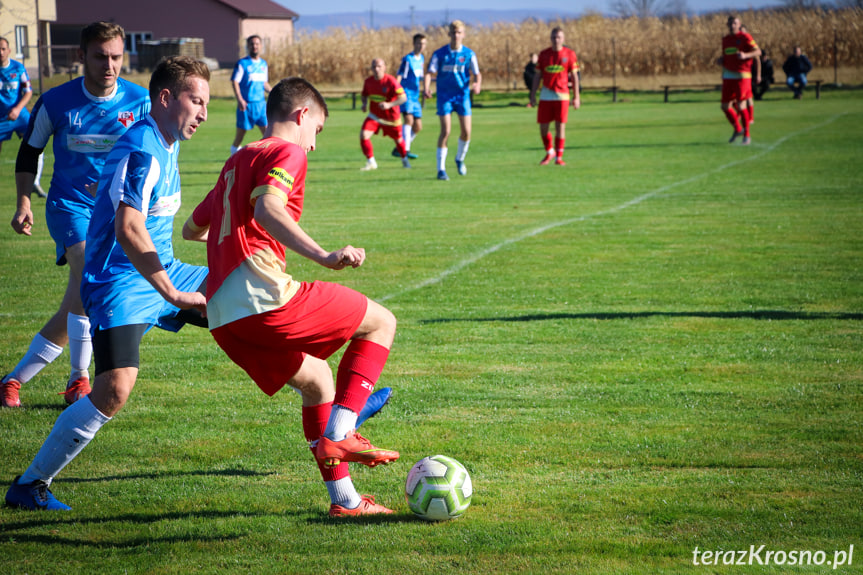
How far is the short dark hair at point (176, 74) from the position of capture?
12.9 ft

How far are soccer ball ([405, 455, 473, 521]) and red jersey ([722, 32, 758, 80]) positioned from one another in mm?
17618

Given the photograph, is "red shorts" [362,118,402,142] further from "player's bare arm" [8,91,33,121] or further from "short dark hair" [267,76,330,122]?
"short dark hair" [267,76,330,122]

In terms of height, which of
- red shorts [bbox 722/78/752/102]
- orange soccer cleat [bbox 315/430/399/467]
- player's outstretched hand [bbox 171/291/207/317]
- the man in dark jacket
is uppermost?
the man in dark jacket

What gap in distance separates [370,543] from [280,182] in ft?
4.86

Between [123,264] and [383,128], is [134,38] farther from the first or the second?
[123,264]

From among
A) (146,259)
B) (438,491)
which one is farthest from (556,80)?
(146,259)

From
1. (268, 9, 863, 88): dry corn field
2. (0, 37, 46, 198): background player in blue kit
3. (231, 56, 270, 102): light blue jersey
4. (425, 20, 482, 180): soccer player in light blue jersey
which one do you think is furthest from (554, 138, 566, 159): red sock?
(268, 9, 863, 88): dry corn field

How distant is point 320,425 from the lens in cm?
383

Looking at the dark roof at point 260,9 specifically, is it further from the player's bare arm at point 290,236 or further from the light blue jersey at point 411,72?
the player's bare arm at point 290,236

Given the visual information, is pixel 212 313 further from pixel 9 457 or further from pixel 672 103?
pixel 672 103

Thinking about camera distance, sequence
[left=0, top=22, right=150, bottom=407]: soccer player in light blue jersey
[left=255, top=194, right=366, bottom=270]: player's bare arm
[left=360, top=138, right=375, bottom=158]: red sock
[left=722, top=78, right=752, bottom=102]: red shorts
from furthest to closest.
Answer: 1. [left=722, top=78, right=752, bottom=102]: red shorts
2. [left=360, top=138, right=375, bottom=158]: red sock
3. [left=0, top=22, right=150, bottom=407]: soccer player in light blue jersey
4. [left=255, top=194, right=366, bottom=270]: player's bare arm

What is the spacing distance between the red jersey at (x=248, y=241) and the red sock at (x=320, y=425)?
58cm

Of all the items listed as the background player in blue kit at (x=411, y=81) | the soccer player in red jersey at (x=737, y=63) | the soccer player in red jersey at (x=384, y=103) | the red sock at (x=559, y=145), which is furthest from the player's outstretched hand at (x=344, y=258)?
the soccer player in red jersey at (x=737, y=63)

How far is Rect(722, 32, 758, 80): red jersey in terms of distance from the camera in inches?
769
